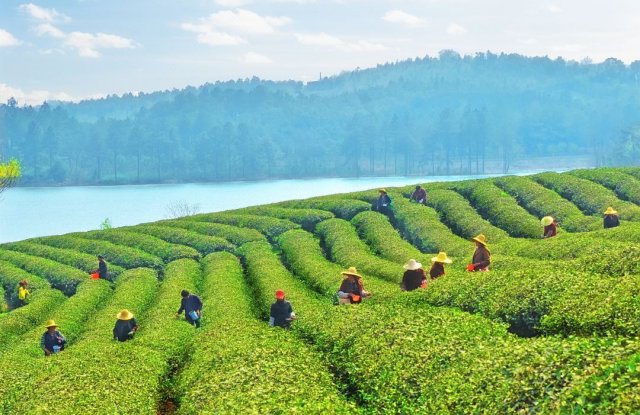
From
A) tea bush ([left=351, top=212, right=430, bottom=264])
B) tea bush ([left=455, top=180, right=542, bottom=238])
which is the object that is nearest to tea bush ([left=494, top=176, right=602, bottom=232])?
tea bush ([left=455, top=180, right=542, bottom=238])

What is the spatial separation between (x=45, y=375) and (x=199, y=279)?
74.6ft

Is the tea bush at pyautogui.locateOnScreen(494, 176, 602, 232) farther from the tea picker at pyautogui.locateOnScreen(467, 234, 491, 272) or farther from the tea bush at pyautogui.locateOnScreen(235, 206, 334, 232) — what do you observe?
the tea bush at pyautogui.locateOnScreen(235, 206, 334, 232)

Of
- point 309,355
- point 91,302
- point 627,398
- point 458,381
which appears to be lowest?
point 91,302

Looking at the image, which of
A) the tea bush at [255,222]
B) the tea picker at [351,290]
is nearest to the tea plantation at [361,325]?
the tea picker at [351,290]

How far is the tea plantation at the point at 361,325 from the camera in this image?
567 inches

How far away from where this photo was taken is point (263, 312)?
1355 inches

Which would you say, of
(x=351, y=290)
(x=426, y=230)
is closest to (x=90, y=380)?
(x=351, y=290)

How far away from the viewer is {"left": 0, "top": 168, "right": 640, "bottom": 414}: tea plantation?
14.4m

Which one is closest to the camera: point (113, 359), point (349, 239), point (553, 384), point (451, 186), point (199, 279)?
point (553, 384)

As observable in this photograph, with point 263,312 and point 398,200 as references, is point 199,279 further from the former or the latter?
point 398,200

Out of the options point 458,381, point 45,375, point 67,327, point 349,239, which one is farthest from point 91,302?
point 458,381

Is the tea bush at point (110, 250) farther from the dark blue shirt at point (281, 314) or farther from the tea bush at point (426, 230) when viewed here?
the dark blue shirt at point (281, 314)

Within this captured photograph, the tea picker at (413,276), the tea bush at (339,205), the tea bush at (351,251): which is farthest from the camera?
the tea bush at (339,205)

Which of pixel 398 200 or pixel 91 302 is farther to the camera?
pixel 398 200
